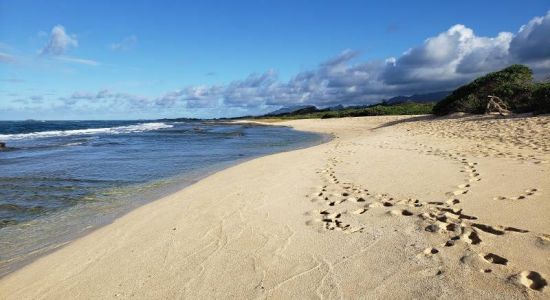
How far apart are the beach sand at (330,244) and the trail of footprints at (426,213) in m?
0.02

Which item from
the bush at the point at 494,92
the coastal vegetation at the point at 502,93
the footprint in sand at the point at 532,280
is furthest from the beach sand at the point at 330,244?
the bush at the point at 494,92

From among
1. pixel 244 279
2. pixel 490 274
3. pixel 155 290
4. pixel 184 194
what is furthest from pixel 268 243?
pixel 184 194

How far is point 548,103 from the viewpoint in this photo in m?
19.4

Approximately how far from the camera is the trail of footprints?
3.89 meters

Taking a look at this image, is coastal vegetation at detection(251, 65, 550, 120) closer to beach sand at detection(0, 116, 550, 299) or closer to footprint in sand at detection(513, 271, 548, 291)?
beach sand at detection(0, 116, 550, 299)

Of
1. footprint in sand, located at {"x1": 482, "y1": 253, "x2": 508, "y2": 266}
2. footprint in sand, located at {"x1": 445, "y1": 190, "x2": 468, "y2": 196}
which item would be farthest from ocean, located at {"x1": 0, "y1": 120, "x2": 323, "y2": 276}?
footprint in sand, located at {"x1": 445, "y1": 190, "x2": 468, "y2": 196}

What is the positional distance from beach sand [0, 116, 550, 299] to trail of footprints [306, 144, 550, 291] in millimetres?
17

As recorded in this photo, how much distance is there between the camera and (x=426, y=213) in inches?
203

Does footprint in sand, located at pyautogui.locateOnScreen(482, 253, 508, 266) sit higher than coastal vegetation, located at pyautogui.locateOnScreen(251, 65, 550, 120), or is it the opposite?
coastal vegetation, located at pyautogui.locateOnScreen(251, 65, 550, 120)

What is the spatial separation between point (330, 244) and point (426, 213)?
65.7 inches

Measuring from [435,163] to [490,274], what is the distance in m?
6.37

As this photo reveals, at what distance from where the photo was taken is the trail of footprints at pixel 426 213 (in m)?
3.89

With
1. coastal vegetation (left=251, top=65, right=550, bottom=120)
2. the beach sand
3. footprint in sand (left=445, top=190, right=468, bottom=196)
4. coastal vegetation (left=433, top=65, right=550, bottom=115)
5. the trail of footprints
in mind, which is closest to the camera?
the beach sand

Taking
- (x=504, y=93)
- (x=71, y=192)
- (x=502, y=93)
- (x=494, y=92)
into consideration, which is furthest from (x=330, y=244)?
(x=494, y=92)
